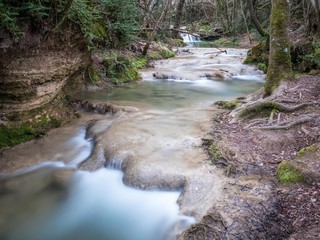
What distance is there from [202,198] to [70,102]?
17.8 ft

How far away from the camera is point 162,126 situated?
7.26m

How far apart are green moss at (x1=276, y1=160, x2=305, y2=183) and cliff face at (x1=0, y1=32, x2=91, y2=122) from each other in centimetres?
504

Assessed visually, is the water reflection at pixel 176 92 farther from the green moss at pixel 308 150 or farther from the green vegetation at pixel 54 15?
the green moss at pixel 308 150

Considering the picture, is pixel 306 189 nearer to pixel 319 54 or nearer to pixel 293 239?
pixel 293 239

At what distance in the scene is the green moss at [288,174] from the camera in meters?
4.55

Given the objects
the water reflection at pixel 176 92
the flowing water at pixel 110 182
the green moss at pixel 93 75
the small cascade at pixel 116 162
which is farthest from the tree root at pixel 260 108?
the green moss at pixel 93 75

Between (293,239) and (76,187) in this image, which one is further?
(76,187)

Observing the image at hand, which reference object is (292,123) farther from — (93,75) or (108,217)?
(93,75)

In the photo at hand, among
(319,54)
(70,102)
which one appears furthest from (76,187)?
(319,54)

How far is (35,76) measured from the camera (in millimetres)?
6742

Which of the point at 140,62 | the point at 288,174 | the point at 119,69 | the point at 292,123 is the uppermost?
the point at 119,69

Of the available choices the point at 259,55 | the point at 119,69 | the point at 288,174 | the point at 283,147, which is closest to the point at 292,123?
the point at 283,147

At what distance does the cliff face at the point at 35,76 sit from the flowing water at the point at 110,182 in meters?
0.68

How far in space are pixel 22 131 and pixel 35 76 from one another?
1171mm
